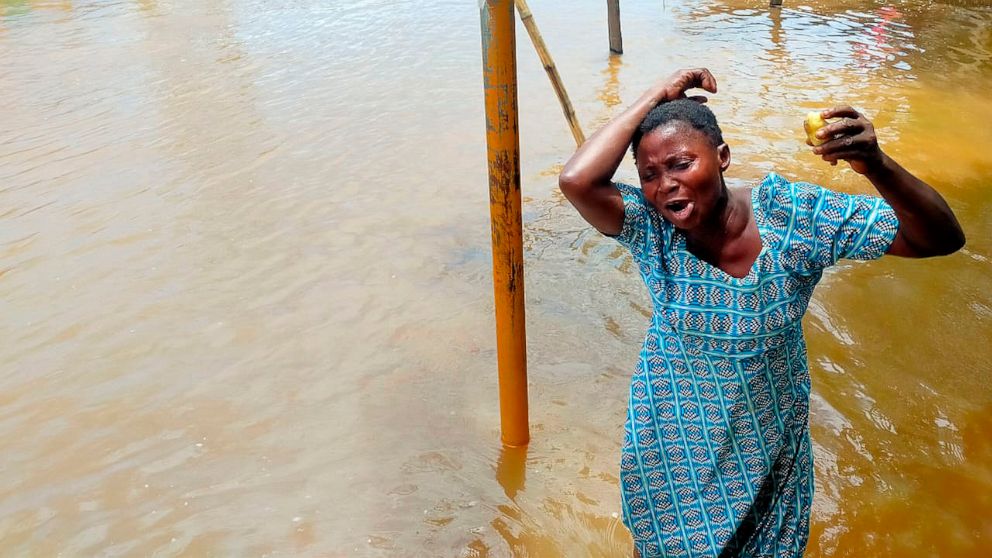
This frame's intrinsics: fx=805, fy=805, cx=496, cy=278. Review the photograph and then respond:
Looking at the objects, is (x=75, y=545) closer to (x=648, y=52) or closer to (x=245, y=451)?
(x=245, y=451)

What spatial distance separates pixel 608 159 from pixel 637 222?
0.14 m

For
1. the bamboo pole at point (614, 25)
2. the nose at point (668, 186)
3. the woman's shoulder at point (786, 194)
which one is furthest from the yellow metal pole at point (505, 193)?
the bamboo pole at point (614, 25)

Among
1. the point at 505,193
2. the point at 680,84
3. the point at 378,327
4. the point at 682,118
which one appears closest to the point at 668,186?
the point at 682,118

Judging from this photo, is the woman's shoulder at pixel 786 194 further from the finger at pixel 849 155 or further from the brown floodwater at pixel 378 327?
the brown floodwater at pixel 378 327

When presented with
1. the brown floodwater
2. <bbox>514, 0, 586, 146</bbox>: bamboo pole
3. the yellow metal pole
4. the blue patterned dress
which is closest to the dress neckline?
the blue patterned dress

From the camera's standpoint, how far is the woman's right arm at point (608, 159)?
1647mm

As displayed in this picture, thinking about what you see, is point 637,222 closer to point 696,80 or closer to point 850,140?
point 696,80

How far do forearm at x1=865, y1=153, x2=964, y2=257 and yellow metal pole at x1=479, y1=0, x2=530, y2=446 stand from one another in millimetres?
1035

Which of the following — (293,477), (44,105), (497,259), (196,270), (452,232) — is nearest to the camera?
(497,259)

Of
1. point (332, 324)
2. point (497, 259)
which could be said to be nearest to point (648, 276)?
point (497, 259)

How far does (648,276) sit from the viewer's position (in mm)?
1698

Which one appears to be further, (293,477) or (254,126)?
(254,126)

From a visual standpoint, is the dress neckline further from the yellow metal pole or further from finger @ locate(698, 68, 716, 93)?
the yellow metal pole

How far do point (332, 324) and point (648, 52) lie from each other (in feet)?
22.4
